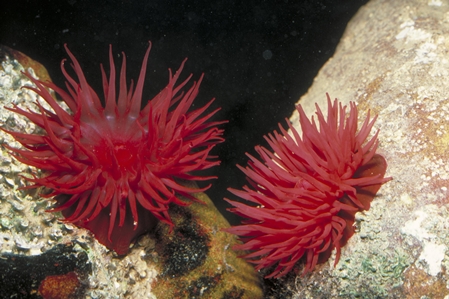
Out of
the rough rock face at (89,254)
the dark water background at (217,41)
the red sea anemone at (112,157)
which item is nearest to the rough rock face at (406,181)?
the rough rock face at (89,254)

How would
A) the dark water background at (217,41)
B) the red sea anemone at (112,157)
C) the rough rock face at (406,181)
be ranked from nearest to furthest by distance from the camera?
1. the rough rock face at (406,181)
2. the red sea anemone at (112,157)
3. the dark water background at (217,41)

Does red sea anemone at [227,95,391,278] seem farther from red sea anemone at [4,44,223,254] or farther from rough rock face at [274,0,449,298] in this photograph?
red sea anemone at [4,44,223,254]

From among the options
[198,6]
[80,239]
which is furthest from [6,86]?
[198,6]

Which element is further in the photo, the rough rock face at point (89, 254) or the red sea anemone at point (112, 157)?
the red sea anemone at point (112, 157)

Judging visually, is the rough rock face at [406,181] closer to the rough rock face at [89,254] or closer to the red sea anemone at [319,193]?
the red sea anemone at [319,193]

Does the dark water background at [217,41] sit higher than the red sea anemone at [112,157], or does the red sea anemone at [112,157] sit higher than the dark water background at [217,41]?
the dark water background at [217,41]

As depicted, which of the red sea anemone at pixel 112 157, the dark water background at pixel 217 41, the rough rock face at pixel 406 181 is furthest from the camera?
the dark water background at pixel 217 41

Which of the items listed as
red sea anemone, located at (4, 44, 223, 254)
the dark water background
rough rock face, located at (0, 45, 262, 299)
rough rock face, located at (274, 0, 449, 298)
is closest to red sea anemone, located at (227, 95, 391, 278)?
rough rock face, located at (274, 0, 449, 298)
